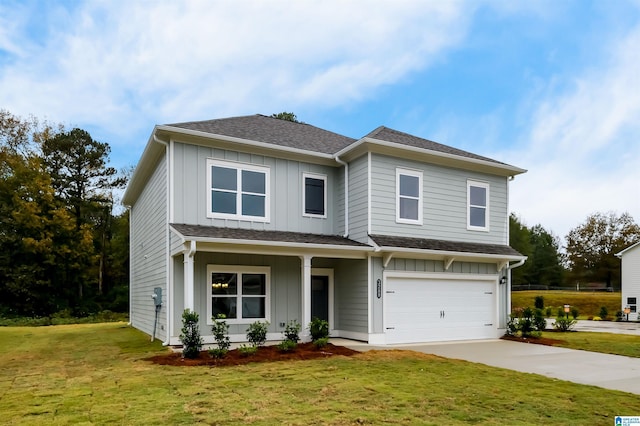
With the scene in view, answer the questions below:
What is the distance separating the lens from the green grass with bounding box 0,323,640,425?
5.56m

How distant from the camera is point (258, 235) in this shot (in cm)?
1198

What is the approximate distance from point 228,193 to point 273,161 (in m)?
1.57

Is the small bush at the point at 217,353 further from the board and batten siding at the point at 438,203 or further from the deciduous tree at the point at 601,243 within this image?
the deciduous tree at the point at 601,243

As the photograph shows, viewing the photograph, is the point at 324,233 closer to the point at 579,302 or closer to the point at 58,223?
the point at 58,223

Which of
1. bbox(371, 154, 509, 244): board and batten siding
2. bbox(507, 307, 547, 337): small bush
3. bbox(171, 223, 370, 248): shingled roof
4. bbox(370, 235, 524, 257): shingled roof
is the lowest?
bbox(507, 307, 547, 337): small bush

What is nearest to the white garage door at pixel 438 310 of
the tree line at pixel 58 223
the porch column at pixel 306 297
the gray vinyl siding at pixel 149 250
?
the porch column at pixel 306 297

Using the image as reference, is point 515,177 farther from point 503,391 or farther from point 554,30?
point 503,391

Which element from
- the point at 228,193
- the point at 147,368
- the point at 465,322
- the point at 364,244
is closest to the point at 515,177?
the point at 465,322

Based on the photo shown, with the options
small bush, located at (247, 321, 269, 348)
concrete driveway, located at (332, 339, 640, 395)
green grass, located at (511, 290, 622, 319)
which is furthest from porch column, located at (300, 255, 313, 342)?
green grass, located at (511, 290, 622, 319)

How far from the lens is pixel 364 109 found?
22828 millimetres

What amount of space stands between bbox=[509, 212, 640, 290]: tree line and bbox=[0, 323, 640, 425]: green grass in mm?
49769

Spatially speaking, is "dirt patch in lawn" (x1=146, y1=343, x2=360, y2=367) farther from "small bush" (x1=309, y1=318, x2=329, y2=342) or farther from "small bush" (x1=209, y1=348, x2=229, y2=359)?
"small bush" (x1=309, y1=318, x2=329, y2=342)

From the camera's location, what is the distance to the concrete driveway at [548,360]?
831 centimetres

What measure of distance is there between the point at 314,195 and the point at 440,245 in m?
3.84
